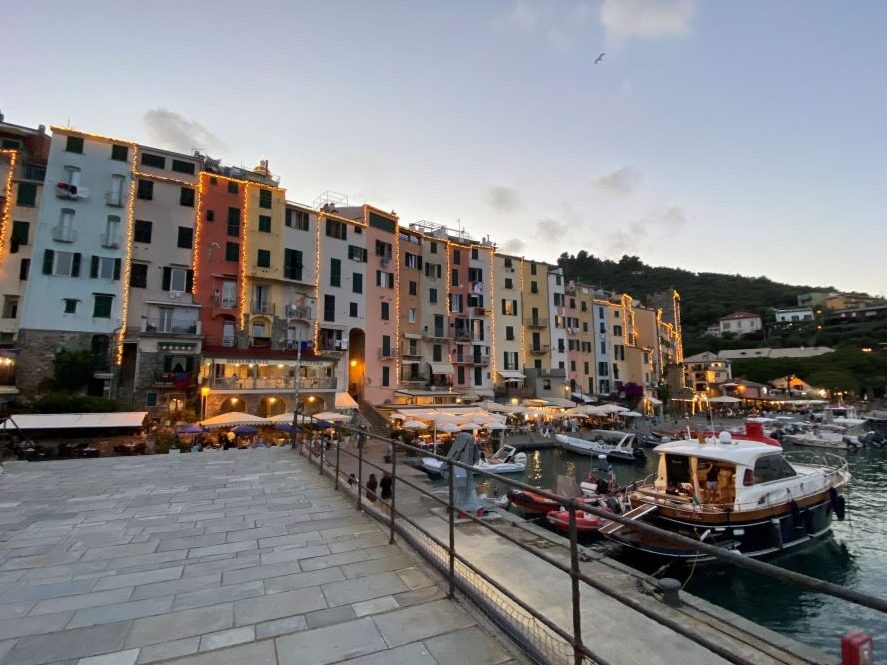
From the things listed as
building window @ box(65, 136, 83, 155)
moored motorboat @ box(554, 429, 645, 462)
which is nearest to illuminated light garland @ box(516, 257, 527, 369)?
moored motorboat @ box(554, 429, 645, 462)

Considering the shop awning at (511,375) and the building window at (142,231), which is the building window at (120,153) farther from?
the shop awning at (511,375)

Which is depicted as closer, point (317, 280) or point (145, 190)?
point (145, 190)

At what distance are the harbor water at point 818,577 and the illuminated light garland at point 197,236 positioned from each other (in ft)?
88.9

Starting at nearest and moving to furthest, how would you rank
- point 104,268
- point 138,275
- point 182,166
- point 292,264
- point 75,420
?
point 75,420 < point 104,268 < point 138,275 < point 182,166 < point 292,264

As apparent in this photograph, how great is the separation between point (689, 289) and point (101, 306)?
160871 millimetres

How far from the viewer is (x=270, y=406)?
36250 mm

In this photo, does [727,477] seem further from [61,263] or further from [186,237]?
[61,263]

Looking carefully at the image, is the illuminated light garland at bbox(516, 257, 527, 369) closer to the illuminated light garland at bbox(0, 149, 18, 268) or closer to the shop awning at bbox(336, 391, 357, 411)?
the shop awning at bbox(336, 391, 357, 411)

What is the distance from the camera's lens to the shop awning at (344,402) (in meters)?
37.3

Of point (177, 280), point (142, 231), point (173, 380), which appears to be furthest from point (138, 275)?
point (173, 380)

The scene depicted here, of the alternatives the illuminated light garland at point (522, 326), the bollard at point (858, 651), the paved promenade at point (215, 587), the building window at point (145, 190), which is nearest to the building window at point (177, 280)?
the building window at point (145, 190)

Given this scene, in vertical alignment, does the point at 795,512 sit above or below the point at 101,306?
below

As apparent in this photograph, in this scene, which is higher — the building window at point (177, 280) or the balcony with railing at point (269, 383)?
the building window at point (177, 280)

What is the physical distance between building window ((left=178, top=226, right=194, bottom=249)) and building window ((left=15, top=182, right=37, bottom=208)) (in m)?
9.32
